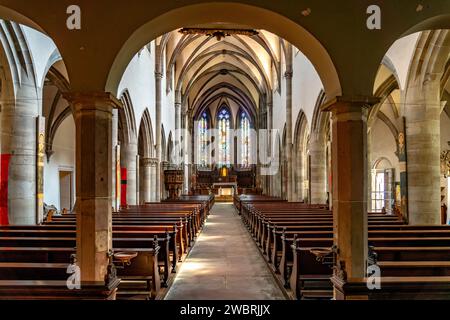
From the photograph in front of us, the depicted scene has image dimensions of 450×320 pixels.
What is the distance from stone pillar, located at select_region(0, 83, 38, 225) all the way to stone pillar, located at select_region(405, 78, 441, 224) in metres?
9.57

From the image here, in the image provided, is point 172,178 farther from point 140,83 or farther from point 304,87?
point 304,87

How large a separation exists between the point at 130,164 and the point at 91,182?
12.6 m

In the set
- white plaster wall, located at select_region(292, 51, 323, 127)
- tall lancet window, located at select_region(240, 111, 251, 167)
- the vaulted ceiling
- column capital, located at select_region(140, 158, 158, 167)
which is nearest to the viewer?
white plaster wall, located at select_region(292, 51, 323, 127)

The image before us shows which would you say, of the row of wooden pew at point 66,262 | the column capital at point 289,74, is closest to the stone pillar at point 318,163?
the column capital at point 289,74

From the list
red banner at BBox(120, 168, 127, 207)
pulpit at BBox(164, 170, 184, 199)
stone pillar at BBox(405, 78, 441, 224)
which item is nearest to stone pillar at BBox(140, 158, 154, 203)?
pulpit at BBox(164, 170, 184, 199)

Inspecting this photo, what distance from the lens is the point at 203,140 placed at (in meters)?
47.6

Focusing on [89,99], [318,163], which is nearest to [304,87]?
[318,163]

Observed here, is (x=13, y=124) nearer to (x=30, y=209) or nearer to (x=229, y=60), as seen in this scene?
(x=30, y=209)

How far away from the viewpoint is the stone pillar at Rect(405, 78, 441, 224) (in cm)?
1048

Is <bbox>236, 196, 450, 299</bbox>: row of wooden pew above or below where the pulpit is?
below

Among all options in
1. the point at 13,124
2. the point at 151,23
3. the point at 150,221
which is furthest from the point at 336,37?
the point at 13,124

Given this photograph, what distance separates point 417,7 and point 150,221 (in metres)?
7.51

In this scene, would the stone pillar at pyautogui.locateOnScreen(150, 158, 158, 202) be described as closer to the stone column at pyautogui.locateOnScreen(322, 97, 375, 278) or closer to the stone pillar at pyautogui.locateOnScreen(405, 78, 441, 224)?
the stone pillar at pyautogui.locateOnScreen(405, 78, 441, 224)
